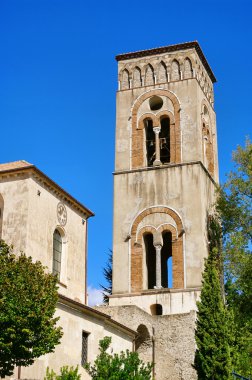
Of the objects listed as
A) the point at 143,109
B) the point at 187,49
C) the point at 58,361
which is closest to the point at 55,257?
the point at 58,361

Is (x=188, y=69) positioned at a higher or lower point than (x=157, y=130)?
higher

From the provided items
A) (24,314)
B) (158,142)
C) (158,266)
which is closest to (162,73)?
(158,142)

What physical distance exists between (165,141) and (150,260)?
608 centimetres

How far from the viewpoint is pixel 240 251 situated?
30203 mm

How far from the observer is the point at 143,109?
119 feet

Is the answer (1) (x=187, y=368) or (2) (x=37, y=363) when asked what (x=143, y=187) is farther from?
(2) (x=37, y=363)

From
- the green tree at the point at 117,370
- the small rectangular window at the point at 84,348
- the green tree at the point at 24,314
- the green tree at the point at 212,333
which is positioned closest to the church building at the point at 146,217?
the small rectangular window at the point at 84,348

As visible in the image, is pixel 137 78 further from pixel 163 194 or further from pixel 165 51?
pixel 163 194

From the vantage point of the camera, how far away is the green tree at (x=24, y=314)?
18.0 meters

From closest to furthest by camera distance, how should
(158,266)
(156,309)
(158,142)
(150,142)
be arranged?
(156,309) → (158,266) → (158,142) → (150,142)

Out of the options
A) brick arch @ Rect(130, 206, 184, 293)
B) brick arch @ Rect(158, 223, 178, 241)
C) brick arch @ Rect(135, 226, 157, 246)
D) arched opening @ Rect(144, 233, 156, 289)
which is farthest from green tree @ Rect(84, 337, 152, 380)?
arched opening @ Rect(144, 233, 156, 289)

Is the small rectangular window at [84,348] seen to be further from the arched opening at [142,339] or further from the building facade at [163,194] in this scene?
the arched opening at [142,339]

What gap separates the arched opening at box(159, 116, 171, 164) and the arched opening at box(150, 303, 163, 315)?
7671 mm

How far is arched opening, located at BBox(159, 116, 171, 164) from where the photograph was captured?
1406 inches
